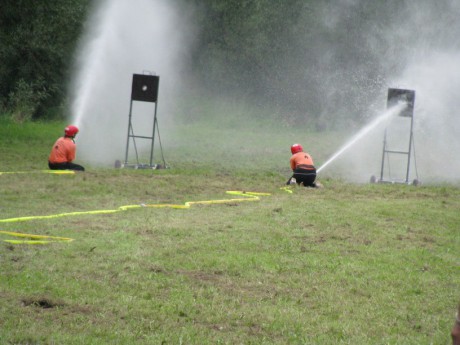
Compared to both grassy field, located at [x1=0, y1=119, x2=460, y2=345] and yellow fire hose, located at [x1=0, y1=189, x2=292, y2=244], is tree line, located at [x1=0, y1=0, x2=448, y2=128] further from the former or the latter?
grassy field, located at [x1=0, y1=119, x2=460, y2=345]

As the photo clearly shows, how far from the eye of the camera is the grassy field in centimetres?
574

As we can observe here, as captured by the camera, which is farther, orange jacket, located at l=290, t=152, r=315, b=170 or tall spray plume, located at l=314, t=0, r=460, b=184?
tall spray plume, located at l=314, t=0, r=460, b=184

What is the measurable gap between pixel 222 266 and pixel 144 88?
10.8 meters

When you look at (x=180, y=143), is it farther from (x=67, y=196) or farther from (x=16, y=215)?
(x=16, y=215)

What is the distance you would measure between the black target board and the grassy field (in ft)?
11.6

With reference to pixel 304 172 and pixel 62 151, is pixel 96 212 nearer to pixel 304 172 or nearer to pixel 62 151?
pixel 62 151


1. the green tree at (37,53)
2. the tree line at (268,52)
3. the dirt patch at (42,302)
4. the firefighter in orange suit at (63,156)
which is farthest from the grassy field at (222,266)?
the tree line at (268,52)

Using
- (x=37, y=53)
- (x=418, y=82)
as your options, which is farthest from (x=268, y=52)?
(x=418, y=82)

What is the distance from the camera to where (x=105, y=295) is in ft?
21.0

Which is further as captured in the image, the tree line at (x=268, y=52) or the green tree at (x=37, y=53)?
the tree line at (x=268, y=52)

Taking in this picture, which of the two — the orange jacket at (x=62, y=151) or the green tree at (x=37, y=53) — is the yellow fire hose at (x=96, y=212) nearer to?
the orange jacket at (x=62, y=151)

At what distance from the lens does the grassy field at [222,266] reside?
18.8ft

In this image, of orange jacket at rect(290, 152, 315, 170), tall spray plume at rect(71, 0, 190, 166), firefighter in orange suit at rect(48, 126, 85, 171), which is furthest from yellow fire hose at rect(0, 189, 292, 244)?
tall spray plume at rect(71, 0, 190, 166)

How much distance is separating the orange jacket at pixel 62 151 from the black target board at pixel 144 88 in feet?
7.90
